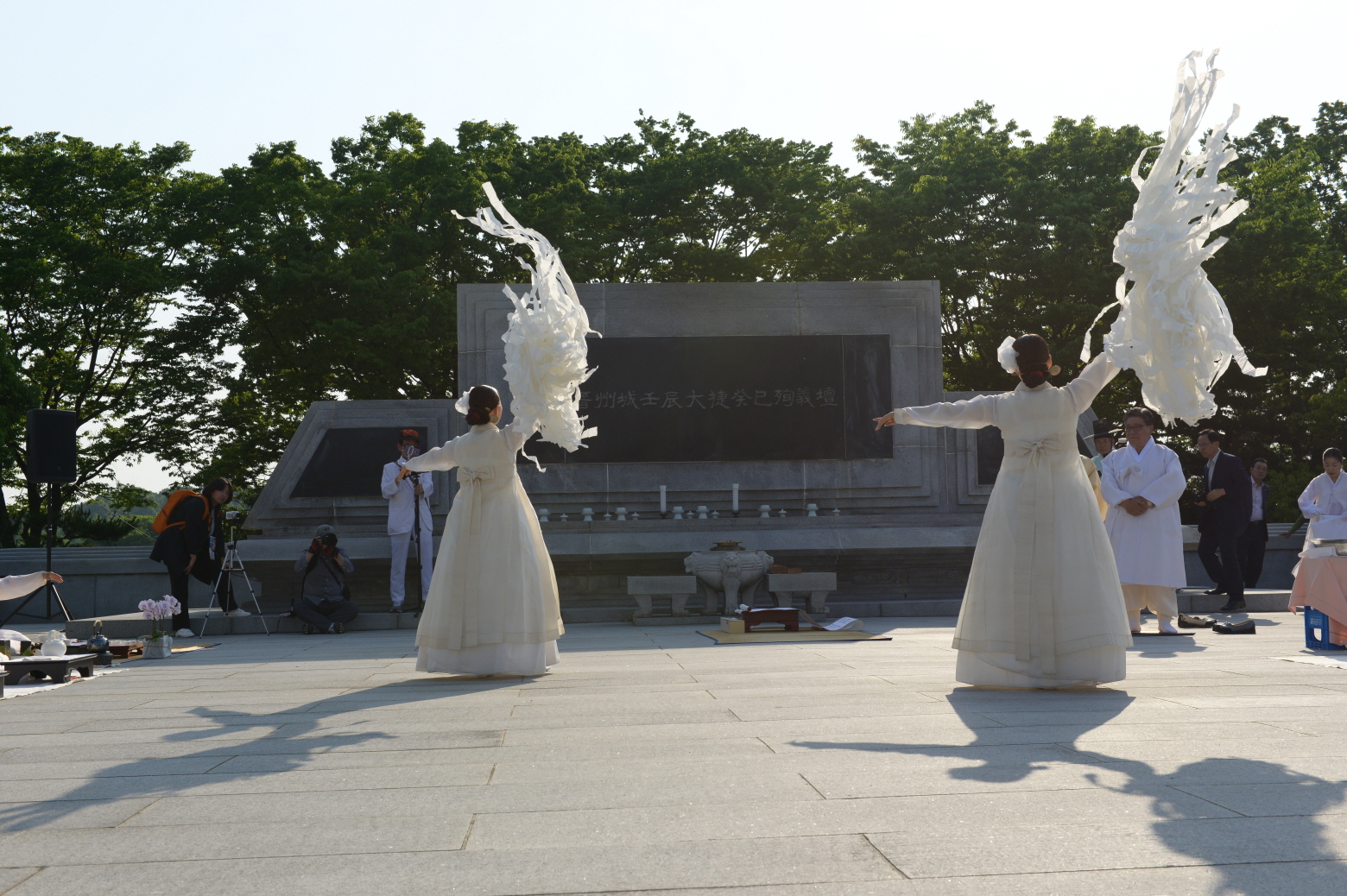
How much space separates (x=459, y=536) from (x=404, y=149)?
2272 cm

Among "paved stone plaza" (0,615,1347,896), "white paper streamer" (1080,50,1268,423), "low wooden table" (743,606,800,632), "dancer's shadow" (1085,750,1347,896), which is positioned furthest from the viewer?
"low wooden table" (743,606,800,632)

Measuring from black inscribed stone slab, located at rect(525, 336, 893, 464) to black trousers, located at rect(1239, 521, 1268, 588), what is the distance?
472cm

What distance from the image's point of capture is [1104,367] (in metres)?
5.56

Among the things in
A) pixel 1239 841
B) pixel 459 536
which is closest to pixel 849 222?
pixel 459 536

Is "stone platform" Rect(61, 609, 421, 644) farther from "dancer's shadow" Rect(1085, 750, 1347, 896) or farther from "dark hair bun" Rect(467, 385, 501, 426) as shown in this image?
"dancer's shadow" Rect(1085, 750, 1347, 896)

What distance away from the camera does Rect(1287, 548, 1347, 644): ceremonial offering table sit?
766 centimetres

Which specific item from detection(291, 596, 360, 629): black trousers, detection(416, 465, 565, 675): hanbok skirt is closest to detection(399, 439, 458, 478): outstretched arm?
detection(416, 465, 565, 675): hanbok skirt

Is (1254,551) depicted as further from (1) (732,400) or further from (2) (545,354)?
(2) (545,354)

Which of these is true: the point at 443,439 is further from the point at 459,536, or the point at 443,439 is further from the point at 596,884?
the point at 596,884

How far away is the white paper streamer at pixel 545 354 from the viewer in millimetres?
6930

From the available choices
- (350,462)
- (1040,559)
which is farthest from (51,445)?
(1040,559)

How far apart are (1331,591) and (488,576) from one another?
581cm

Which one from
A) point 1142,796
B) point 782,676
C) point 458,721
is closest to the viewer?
point 1142,796

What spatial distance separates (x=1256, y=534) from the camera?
14.3m
